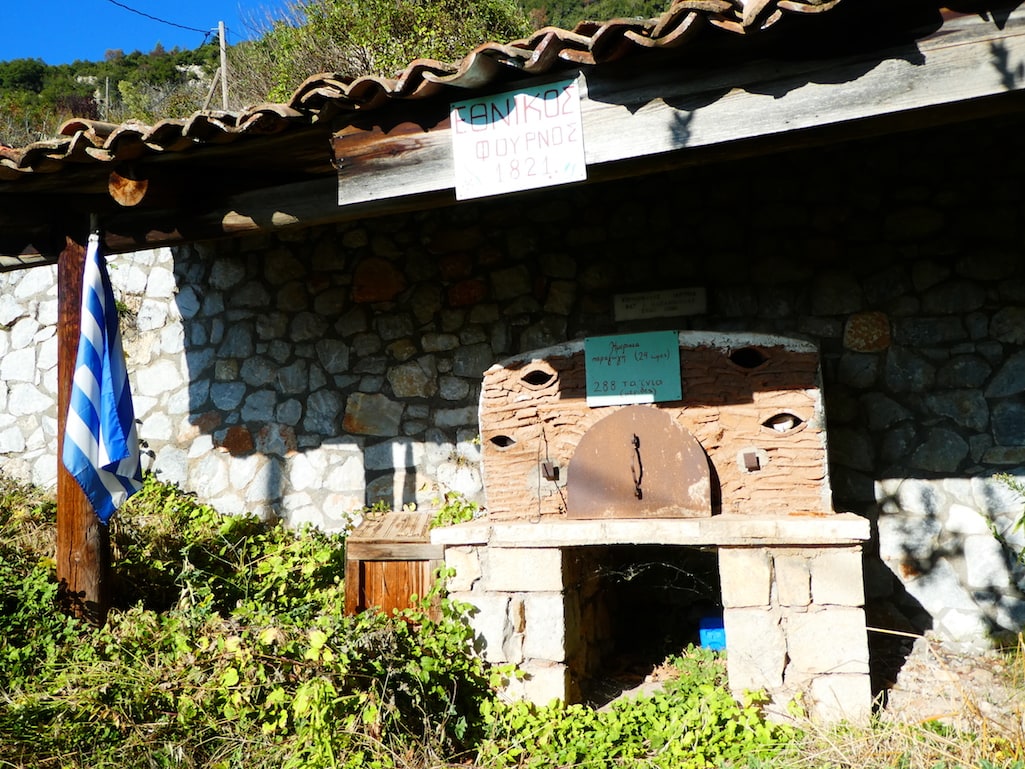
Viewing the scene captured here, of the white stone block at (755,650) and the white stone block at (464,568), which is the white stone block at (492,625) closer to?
the white stone block at (464,568)

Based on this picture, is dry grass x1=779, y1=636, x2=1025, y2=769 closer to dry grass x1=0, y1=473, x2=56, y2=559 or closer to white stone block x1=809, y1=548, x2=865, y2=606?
white stone block x1=809, y1=548, x2=865, y2=606

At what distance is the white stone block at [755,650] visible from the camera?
3.77 m

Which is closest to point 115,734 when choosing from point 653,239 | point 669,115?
point 669,115

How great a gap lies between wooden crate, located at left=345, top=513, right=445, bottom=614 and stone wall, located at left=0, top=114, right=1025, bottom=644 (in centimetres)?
95

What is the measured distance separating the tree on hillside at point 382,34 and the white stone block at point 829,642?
639cm

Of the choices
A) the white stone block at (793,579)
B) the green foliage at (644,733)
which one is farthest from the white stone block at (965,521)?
the green foliage at (644,733)

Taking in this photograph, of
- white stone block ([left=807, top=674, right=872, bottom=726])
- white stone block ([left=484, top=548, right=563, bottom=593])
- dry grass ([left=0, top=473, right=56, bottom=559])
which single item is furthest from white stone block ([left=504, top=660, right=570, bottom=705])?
dry grass ([left=0, top=473, right=56, bottom=559])

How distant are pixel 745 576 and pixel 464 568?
1.36 m

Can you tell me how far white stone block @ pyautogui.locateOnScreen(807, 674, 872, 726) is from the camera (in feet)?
12.0

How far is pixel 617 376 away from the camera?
165 inches

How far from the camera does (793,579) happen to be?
377 cm

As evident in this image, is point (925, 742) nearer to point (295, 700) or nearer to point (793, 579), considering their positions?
point (793, 579)

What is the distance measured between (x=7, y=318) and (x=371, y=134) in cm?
476

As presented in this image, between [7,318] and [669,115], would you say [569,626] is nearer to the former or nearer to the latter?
[669,115]
